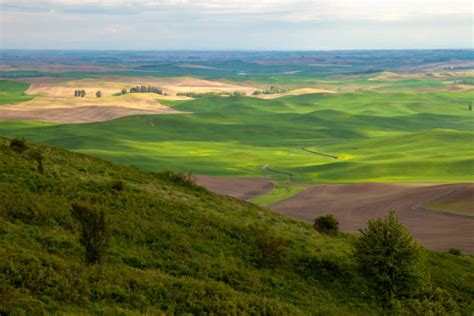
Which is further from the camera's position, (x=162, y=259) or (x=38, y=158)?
(x=38, y=158)

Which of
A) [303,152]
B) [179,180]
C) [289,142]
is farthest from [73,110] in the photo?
[179,180]

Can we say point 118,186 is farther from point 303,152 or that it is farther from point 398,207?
point 303,152

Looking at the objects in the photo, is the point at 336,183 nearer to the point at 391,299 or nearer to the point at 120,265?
the point at 391,299

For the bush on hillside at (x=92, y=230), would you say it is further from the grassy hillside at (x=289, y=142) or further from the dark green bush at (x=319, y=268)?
the grassy hillside at (x=289, y=142)

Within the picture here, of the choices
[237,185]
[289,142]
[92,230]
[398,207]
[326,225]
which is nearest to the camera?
[92,230]

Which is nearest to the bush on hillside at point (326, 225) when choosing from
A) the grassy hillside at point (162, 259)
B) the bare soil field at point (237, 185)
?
the grassy hillside at point (162, 259)

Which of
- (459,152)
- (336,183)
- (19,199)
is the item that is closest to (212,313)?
(19,199)

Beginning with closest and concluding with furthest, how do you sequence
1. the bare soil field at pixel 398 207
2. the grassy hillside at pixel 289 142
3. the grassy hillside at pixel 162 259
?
the grassy hillside at pixel 162 259 < the bare soil field at pixel 398 207 < the grassy hillside at pixel 289 142
